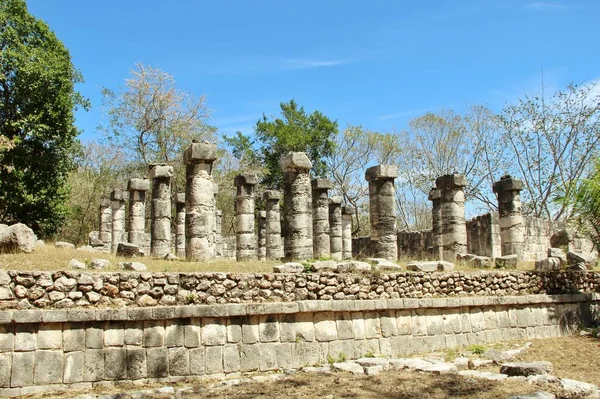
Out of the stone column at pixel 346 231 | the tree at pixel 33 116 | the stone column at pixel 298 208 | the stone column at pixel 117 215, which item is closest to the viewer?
the stone column at pixel 298 208

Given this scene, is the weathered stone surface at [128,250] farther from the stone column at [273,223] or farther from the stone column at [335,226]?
the stone column at [335,226]

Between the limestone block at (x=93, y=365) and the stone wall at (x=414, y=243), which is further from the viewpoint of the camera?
the stone wall at (x=414, y=243)

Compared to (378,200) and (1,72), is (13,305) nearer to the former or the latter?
(378,200)

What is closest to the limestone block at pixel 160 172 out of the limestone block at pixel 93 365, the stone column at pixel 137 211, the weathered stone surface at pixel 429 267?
the stone column at pixel 137 211

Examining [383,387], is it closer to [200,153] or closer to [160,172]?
[200,153]

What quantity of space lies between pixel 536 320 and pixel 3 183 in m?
19.0

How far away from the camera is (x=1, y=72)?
71.8 ft

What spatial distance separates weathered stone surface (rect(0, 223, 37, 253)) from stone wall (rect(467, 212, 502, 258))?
17237 millimetres

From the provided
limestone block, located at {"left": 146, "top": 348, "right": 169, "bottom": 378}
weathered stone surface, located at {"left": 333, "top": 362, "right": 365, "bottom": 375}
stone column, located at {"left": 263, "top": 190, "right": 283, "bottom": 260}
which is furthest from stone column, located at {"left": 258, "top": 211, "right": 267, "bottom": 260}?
limestone block, located at {"left": 146, "top": 348, "right": 169, "bottom": 378}

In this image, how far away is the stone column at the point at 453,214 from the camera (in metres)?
18.8

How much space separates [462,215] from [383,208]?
324 cm

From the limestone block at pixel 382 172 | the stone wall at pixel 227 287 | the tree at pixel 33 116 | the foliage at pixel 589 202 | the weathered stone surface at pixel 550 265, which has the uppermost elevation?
the tree at pixel 33 116

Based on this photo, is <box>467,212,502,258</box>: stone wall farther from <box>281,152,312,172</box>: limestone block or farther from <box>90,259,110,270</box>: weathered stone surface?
<box>90,259,110,270</box>: weathered stone surface

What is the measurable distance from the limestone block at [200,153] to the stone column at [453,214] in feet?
25.1
